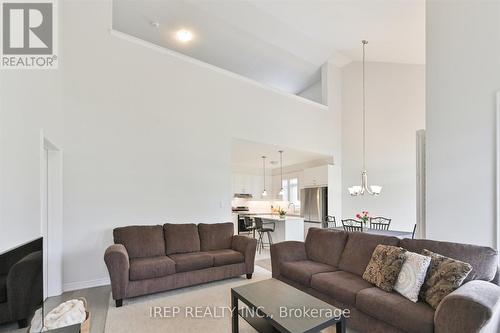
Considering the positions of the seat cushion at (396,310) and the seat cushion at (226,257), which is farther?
the seat cushion at (226,257)

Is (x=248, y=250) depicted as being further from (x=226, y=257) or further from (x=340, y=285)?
(x=340, y=285)

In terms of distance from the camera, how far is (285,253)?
3.66 metres

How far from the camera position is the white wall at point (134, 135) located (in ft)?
13.0

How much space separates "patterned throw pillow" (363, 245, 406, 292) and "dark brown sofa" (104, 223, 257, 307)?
1925 mm

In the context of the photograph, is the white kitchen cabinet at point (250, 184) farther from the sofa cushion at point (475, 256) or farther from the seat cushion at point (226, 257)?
the sofa cushion at point (475, 256)

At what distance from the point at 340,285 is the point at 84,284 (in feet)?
11.1

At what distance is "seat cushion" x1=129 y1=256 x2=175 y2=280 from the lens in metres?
3.37

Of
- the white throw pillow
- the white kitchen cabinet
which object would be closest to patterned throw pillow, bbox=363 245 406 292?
the white throw pillow

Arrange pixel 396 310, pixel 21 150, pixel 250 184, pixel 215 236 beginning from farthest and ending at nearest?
pixel 250 184, pixel 215 236, pixel 21 150, pixel 396 310

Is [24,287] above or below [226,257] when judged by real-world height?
above

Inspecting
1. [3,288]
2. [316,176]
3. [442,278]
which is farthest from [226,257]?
[316,176]

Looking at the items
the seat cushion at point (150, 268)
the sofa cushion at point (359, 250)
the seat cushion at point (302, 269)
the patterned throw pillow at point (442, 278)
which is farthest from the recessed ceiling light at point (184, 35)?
the patterned throw pillow at point (442, 278)

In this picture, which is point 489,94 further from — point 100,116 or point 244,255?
point 100,116

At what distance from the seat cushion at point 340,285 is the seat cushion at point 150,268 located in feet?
5.93
